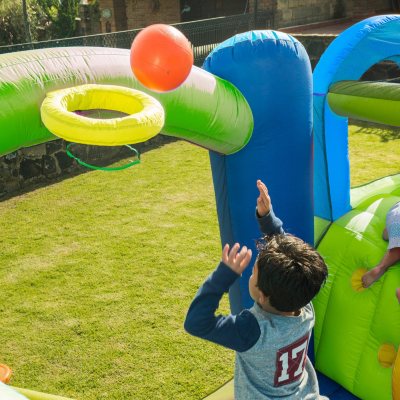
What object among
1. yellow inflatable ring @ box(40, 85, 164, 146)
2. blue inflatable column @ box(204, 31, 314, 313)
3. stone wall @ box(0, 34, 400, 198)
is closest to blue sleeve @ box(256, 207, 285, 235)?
blue inflatable column @ box(204, 31, 314, 313)

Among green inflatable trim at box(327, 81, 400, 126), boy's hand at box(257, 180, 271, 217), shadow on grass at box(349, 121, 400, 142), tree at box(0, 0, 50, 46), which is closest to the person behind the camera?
boy's hand at box(257, 180, 271, 217)

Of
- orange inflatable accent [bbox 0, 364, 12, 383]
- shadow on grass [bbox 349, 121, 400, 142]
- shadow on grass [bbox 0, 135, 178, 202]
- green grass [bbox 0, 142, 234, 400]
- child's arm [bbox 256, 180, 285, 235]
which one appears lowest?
green grass [bbox 0, 142, 234, 400]

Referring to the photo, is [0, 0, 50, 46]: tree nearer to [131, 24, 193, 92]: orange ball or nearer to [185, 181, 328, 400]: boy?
[131, 24, 193, 92]: orange ball

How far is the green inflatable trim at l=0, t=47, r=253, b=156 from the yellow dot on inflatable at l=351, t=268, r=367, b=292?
3.53ft

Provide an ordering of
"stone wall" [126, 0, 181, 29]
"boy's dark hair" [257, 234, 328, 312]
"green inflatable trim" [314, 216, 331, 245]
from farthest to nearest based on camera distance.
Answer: "stone wall" [126, 0, 181, 29] → "green inflatable trim" [314, 216, 331, 245] → "boy's dark hair" [257, 234, 328, 312]

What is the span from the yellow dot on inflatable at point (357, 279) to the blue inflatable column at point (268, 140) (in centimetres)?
40

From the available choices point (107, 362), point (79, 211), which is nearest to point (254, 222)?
point (107, 362)

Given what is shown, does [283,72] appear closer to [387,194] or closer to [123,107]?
[123,107]

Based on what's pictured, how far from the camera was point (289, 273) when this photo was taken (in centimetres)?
191

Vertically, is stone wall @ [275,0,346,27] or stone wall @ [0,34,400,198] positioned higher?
stone wall @ [275,0,346,27]

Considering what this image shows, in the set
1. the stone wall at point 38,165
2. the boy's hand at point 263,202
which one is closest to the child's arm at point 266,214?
the boy's hand at point 263,202

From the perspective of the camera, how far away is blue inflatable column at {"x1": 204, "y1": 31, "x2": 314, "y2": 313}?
2.71 metres

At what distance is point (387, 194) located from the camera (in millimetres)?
3602

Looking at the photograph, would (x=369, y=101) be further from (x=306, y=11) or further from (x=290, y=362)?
(x=306, y=11)
